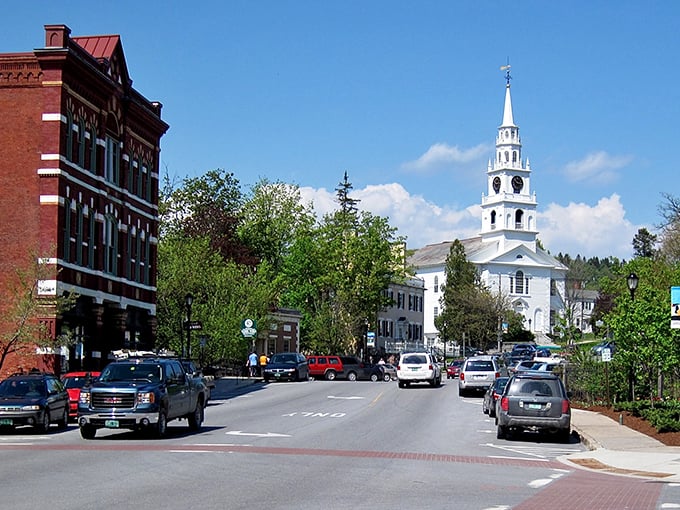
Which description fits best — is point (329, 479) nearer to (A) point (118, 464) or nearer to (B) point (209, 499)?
(B) point (209, 499)

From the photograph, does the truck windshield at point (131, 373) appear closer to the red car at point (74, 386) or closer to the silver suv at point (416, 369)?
the red car at point (74, 386)

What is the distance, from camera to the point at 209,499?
1375 centimetres

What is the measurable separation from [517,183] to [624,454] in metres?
113

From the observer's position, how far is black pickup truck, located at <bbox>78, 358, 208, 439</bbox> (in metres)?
23.0

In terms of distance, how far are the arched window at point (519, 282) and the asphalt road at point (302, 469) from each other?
105 metres

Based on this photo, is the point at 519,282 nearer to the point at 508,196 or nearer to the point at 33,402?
the point at 508,196

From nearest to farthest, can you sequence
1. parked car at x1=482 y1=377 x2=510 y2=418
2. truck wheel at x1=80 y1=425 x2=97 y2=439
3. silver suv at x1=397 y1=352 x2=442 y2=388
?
truck wheel at x1=80 y1=425 x2=97 y2=439
parked car at x1=482 y1=377 x2=510 y2=418
silver suv at x1=397 y1=352 x2=442 y2=388

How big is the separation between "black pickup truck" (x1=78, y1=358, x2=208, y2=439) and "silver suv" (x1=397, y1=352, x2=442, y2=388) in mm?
26871

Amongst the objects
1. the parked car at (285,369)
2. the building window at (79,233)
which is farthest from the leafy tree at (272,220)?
the building window at (79,233)

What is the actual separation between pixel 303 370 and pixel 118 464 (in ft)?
136

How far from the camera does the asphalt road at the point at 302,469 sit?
13.9m

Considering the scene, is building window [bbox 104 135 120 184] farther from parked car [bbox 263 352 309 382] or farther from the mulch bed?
the mulch bed

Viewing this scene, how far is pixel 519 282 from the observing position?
135m

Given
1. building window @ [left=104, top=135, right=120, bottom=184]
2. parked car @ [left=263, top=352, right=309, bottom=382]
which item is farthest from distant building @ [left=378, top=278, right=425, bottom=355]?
building window @ [left=104, top=135, right=120, bottom=184]
